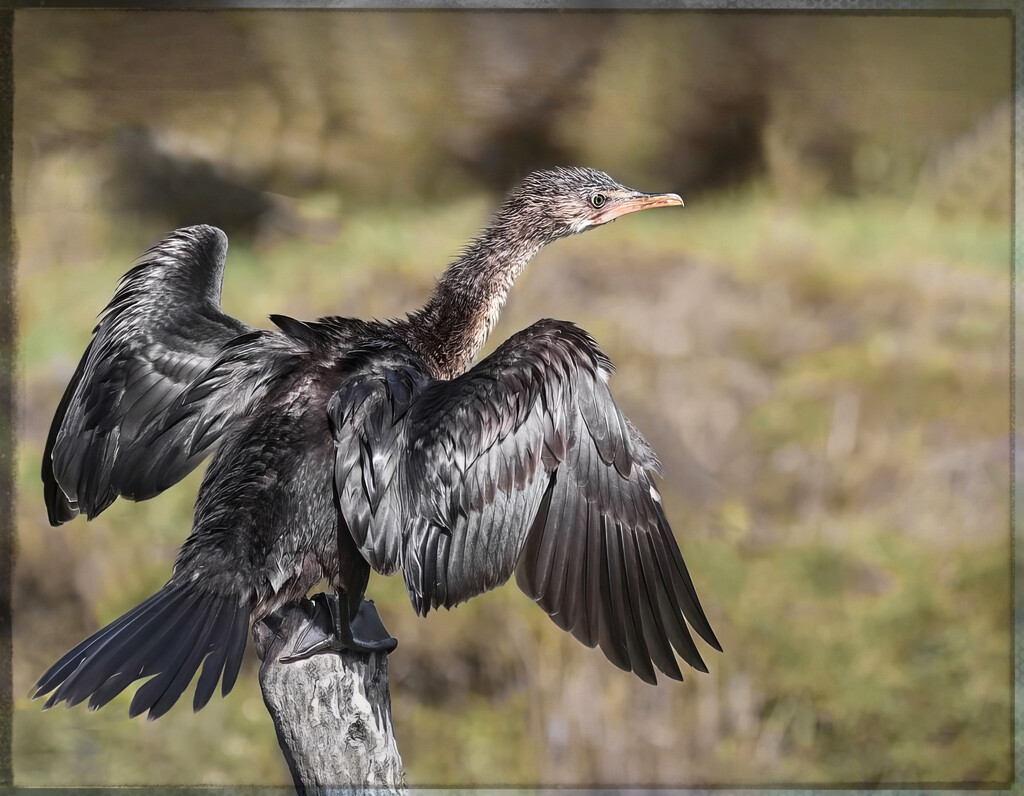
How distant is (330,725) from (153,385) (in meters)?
1.07

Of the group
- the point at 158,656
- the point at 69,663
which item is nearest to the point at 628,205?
the point at 158,656

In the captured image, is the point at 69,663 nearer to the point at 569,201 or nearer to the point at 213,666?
the point at 213,666

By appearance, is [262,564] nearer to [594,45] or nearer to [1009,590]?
[594,45]

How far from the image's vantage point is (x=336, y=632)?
2.35 m

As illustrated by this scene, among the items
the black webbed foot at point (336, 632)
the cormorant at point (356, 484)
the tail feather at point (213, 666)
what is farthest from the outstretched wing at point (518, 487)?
the tail feather at point (213, 666)

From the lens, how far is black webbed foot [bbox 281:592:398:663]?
2.31m

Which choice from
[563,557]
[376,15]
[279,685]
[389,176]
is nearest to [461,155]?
[389,176]

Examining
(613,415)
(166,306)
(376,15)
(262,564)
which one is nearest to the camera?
(262,564)

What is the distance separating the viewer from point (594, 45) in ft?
11.4

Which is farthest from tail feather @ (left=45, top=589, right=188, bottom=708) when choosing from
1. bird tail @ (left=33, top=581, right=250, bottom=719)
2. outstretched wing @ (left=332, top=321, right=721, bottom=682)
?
outstretched wing @ (left=332, top=321, right=721, bottom=682)

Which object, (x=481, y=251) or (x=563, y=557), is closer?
(x=563, y=557)

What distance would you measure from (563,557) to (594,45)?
6.37ft

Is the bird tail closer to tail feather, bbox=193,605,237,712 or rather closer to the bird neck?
tail feather, bbox=193,605,237,712

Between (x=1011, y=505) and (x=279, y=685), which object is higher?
(x=1011, y=505)
